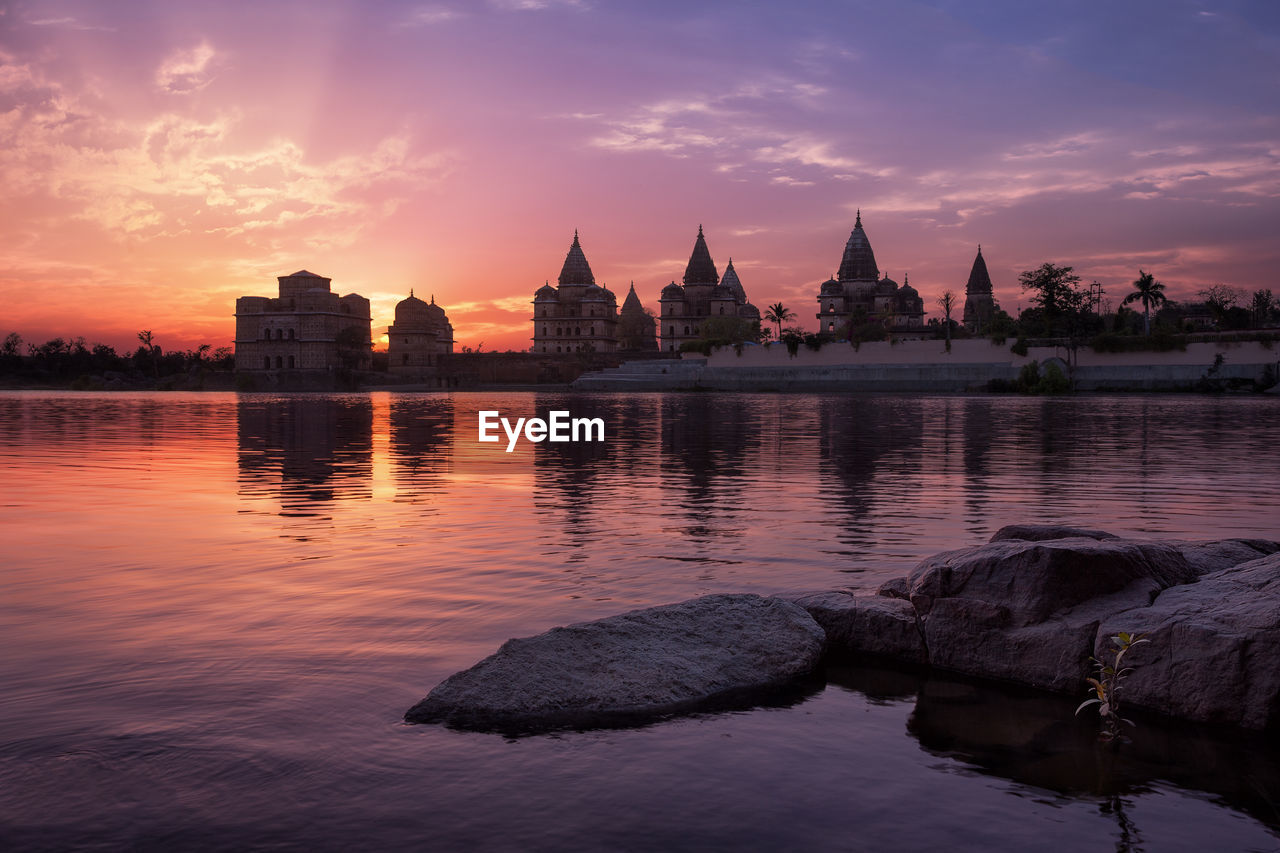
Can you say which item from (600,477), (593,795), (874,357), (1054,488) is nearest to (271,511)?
(600,477)

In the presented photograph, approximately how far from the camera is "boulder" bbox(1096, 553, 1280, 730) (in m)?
4.64

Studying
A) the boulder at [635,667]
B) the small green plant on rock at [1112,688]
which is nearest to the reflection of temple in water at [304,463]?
the boulder at [635,667]

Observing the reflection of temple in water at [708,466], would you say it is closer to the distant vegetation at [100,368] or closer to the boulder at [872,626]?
the boulder at [872,626]

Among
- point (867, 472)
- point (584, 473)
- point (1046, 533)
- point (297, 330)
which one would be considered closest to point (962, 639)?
point (1046, 533)

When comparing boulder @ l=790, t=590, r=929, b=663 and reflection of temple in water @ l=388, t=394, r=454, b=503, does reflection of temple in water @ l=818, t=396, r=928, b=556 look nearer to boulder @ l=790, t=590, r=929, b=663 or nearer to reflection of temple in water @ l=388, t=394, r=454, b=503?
boulder @ l=790, t=590, r=929, b=663

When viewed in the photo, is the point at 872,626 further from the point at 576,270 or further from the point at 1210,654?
the point at 576,270

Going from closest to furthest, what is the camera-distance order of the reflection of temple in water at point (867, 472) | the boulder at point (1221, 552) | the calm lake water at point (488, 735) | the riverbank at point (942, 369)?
1. the calm lake water at point (488, 735)
2. the boulder at point (1221, 552)
3. the reflection of temple in water at point (867, 472)
4. the riverbank at point (942, 369)

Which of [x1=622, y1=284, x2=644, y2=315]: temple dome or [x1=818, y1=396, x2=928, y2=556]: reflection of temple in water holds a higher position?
[x1=622, y1=284, x2=644, y2=315]: temple dome

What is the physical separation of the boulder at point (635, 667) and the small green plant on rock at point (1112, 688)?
153cm

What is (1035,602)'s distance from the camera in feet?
18.2

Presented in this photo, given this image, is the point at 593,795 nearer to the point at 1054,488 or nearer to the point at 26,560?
the point at 26,560

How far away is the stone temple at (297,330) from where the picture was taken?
112 meters

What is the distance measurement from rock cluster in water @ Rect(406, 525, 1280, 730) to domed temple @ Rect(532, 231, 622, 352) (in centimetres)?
10833

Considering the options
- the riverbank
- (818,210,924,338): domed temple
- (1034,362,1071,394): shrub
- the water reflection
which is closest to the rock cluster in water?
the water reflection
